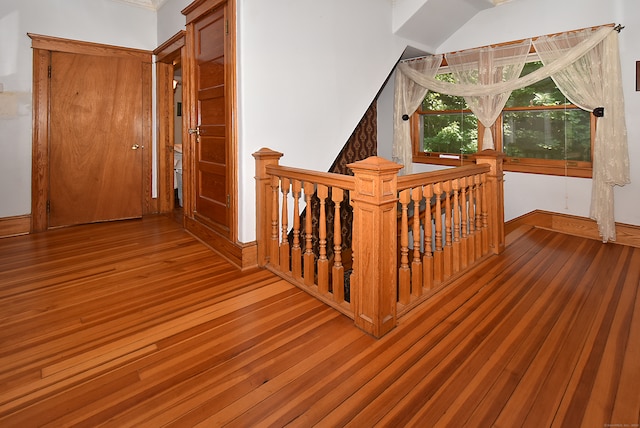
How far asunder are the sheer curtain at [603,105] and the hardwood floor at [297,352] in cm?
91

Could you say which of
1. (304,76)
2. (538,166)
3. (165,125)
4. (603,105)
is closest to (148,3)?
(165,125)

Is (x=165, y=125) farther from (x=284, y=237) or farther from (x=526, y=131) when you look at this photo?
(x=526, y=131)

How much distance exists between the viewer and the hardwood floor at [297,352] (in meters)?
1.41

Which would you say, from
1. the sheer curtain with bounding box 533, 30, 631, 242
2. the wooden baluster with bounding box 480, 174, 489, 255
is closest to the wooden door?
the wooden baluster with bounding box 480, 174, 489, 255

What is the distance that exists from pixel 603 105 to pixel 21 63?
5.54m

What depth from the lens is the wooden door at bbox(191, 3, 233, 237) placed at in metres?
3.04

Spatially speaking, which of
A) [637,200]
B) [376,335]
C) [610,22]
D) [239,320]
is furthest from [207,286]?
[610,22]

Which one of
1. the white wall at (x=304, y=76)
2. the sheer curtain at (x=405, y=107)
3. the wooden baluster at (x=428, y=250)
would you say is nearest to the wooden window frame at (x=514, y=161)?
the sheer curtain at (x=405, y=107)

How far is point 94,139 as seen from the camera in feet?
13.7

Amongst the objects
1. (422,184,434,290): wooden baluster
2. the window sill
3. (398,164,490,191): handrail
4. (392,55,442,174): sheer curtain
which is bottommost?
(422,184,434,290): wooden baluster

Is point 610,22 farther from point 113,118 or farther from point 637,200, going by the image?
point 113,118

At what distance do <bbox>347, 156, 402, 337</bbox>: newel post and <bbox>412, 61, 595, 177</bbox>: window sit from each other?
9.85ft

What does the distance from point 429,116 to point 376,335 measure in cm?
404

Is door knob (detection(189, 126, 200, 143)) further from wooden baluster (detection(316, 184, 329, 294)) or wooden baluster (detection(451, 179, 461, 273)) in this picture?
wooden baluster (detection(451, 179, 461, 273))
